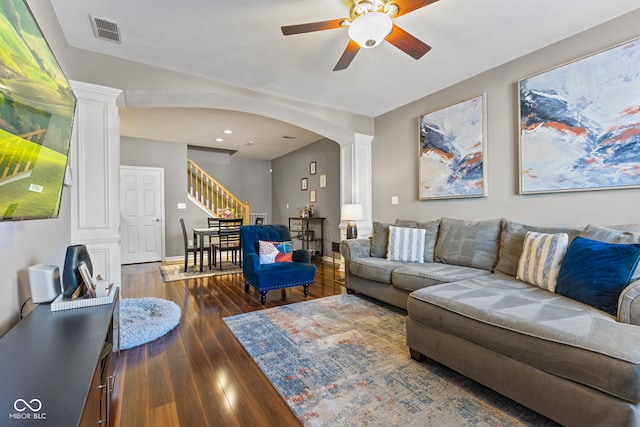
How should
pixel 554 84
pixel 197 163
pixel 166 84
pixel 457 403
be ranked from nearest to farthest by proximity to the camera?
pixel 457 403 → pixel 554 84 → pixel 166 84 → pixel 197 163

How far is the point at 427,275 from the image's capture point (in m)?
2.53

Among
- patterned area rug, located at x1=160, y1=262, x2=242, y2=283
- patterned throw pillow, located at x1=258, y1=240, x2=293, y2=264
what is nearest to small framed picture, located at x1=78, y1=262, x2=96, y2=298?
patterned throw pillow, located at x1=258, y1=240, x2=293, y2=264

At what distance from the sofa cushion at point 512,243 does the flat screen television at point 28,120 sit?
324 centimetres

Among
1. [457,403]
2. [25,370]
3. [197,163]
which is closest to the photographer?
[25,370]

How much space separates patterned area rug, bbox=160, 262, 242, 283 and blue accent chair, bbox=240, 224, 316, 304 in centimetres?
125

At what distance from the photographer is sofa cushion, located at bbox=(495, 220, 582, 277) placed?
8.16 feet

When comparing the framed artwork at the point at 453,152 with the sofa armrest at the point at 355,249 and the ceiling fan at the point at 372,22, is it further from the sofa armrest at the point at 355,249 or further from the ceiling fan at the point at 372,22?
the ceiling fan at the point at 372,22

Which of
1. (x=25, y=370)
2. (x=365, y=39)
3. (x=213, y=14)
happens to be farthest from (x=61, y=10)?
(x=25, y=370)

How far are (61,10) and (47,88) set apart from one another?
5.07 feet

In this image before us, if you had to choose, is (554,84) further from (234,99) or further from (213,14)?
(234,99)

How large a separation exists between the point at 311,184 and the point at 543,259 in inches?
187

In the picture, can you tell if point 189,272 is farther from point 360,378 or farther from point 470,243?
point 470,243

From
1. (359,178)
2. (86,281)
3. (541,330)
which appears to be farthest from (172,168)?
(541,330)

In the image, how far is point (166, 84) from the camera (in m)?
3.00
